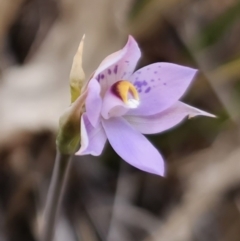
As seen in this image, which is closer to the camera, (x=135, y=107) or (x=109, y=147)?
(x=135, y=107)

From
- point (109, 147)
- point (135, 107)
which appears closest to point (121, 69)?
point (135, 107)

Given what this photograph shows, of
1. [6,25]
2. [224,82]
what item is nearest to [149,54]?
[224,82]

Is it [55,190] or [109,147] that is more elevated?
[55,190]

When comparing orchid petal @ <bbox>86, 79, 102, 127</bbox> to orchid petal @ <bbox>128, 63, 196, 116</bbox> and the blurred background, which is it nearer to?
orchid petal @ <bbox>128, 63, 196, 116</bbox>

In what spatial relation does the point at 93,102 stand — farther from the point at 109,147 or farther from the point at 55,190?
the point at 109,147

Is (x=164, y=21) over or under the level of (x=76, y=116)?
under

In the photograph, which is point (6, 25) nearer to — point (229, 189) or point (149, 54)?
point (149, 54)
